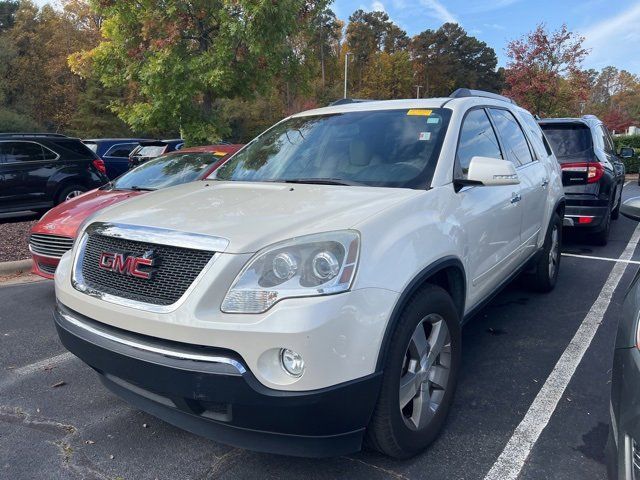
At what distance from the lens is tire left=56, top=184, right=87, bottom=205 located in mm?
9812

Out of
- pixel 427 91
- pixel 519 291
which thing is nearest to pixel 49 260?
pixel 519 291

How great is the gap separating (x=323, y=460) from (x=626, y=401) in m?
1.40

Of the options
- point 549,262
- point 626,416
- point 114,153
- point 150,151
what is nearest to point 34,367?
point 626,416

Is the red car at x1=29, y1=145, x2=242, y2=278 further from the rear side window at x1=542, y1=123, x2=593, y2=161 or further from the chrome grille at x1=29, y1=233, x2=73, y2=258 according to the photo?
the rear side window at x1=542, y1=123, x2=593, y2=161

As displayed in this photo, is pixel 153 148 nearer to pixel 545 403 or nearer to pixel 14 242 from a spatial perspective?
pixel 14 242

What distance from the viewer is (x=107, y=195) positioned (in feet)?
19.1

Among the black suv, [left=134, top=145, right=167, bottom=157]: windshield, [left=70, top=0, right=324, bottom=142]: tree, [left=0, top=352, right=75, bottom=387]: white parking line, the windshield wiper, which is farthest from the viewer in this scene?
[left=134, top=145, right=167, bottom=157]: windshield

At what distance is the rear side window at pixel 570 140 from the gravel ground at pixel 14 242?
23.4 feet

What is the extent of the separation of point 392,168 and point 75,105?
38.5 meters

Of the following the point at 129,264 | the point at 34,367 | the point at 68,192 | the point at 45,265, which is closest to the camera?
the point at 129,264

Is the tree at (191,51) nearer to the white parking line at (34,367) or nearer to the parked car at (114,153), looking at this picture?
the parked car at (114,153)

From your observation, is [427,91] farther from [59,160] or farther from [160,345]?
[160,345]

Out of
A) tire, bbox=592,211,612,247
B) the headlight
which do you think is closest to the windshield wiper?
the headlight

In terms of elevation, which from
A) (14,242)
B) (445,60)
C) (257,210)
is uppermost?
(445,60)
